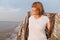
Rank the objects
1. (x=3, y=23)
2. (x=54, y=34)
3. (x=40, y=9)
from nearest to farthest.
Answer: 1. (x=40, y=9)
2. (x=54, y=34)
3. (x=3, y=23)

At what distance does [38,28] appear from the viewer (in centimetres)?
226

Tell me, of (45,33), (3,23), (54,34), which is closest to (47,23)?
(45,33)

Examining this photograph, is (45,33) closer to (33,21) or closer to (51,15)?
(33,21)

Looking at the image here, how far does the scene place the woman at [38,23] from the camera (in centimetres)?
226

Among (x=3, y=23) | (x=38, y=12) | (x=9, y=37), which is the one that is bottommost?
(x=9, y=37)

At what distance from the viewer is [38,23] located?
2.29 metres

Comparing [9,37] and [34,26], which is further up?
[34,26]

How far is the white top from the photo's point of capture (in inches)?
89.3

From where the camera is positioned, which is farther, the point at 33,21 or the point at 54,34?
the point at 54,34

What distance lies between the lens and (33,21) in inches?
91.4

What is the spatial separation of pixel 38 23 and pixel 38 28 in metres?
0.06

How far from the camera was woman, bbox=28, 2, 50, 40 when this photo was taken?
2.26 meters

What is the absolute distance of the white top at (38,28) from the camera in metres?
2.27

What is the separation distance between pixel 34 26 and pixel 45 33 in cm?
16
